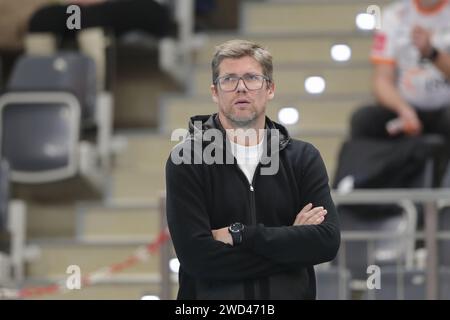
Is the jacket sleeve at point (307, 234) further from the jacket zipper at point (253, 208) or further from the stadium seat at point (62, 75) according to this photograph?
the stadium seat at point (62, 75)

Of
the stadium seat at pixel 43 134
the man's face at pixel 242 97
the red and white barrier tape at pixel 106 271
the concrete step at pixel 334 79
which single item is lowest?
the red and white barrier tape at pixel 106 271

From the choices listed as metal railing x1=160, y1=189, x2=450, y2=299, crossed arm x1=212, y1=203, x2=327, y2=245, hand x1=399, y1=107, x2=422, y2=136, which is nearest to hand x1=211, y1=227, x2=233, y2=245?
crossed arm x1=212, y1=203, x2=327, y2=245

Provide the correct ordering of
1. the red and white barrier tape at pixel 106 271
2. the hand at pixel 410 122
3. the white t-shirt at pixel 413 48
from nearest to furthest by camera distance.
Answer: the red and white barrier tape at pixel 106 271 < the hand at pixel 410 122 < the white t-shirt at pixel 413 48

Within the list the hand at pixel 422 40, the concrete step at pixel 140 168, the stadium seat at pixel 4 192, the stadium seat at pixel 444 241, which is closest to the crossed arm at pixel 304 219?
the stadium seat at pixel 444 241

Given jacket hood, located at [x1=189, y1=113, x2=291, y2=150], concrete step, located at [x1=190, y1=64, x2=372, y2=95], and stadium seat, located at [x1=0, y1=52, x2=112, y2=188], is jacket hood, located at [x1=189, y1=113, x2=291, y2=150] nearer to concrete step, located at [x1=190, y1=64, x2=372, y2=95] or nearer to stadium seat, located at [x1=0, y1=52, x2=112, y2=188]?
stadium seat, located at [x1=0, y1=52, x2=112, y2=188]

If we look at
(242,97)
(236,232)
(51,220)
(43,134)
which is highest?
(242,97)

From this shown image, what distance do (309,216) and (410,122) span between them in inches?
109

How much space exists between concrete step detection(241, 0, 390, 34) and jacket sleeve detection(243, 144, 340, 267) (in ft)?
12.0

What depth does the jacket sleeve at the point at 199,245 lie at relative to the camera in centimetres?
244

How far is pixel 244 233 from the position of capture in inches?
96.0

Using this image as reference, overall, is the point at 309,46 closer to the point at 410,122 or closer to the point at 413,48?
the point at 413,48

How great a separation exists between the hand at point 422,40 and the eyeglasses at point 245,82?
2537mm

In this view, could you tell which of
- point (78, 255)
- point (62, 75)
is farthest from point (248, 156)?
point (62, 75)
